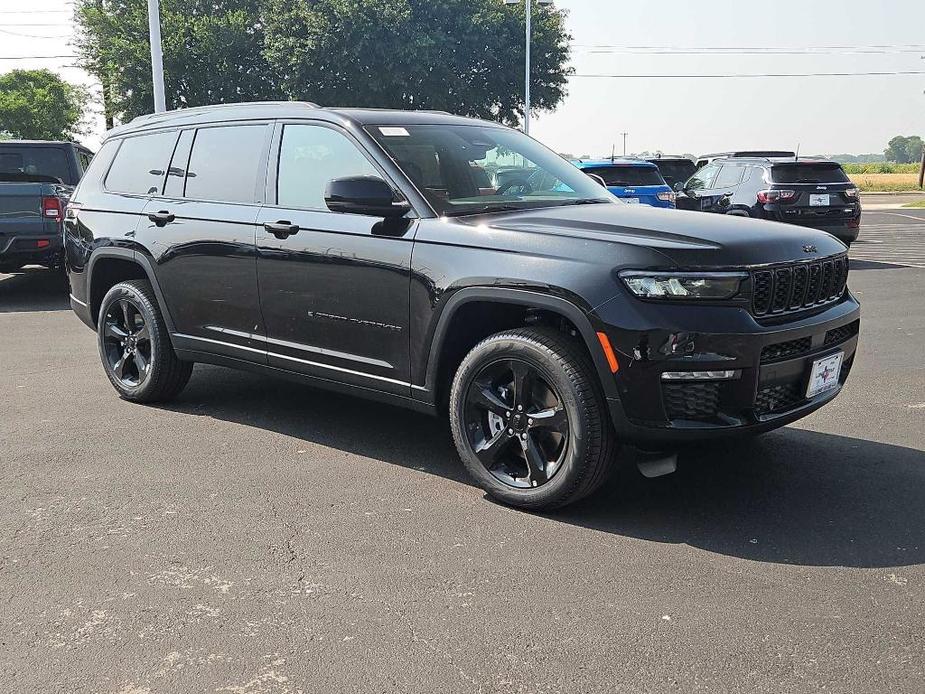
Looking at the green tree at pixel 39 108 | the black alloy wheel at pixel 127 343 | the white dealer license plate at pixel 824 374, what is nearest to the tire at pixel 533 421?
the white dealer license plate at pixel 824 374

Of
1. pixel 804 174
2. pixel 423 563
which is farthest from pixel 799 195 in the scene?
pixel 423 563

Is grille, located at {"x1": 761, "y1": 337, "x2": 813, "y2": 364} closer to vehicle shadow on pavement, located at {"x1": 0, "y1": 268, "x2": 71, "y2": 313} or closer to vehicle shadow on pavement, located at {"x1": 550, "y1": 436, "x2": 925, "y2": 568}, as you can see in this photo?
vehicle shadow on pavement, located at {"x1": 550, "y1": 436, "x2": 925, "y2": 568}

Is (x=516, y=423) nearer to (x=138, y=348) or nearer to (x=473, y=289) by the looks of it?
(x=473, y=289)

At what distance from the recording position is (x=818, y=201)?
43.7ft

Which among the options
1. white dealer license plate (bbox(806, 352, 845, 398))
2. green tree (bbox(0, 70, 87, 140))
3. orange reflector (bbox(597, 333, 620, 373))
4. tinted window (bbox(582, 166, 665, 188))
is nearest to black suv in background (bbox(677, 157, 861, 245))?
tinted window (bbox(582, 166, 665, 188))

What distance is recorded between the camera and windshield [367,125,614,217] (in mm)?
4617

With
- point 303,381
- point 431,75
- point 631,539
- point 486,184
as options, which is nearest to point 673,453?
point 631,539

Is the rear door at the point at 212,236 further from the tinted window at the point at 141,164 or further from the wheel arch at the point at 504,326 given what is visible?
the wheel arch at the point at 504,326

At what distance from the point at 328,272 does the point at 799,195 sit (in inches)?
405

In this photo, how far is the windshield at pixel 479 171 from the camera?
4617 mm

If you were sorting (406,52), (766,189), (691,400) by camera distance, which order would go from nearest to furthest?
(691,400)
(766,189)
(406,52)

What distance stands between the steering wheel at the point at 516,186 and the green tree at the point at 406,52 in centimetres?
3511

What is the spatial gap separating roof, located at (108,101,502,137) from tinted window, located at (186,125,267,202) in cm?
9

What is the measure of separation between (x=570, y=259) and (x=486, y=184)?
1130 mm
